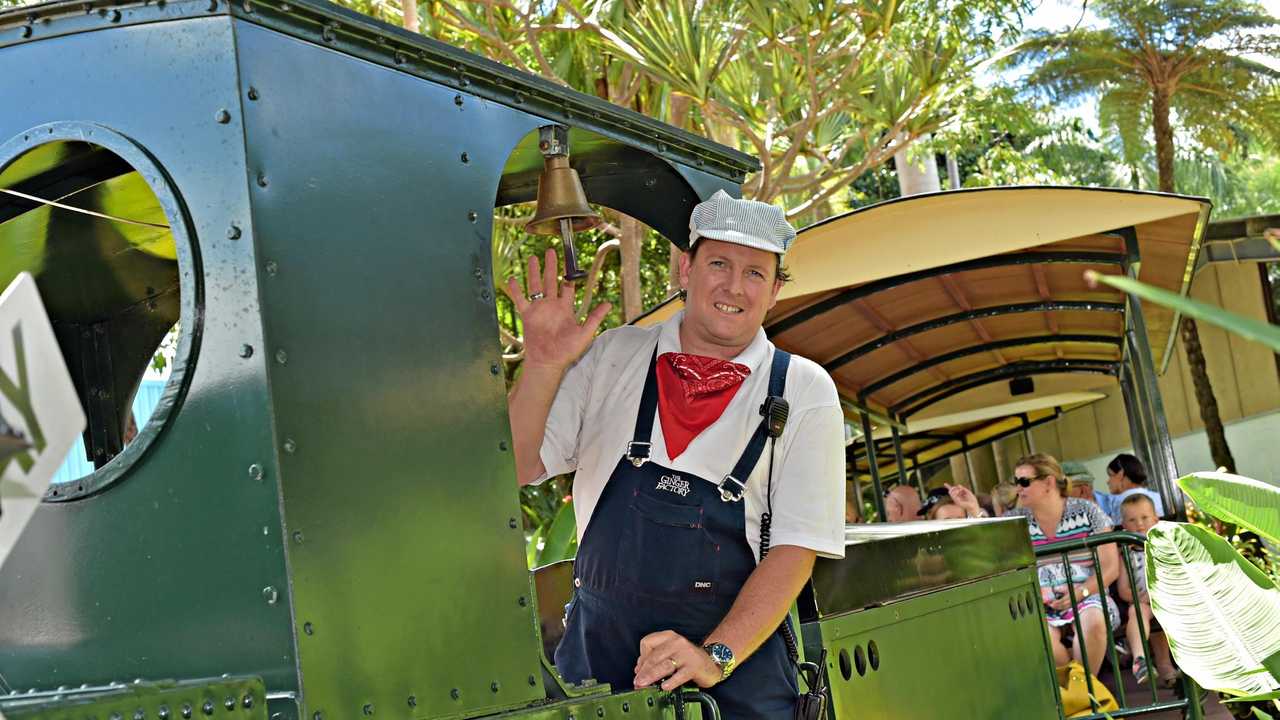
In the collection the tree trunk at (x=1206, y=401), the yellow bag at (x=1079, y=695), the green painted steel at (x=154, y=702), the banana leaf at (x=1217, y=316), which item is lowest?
the yellow bag at (x=1079, y=695)

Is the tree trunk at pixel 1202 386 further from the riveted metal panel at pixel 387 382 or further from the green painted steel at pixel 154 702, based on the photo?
the green painted steel at pixel 154 702

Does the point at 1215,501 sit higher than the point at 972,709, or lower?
higher

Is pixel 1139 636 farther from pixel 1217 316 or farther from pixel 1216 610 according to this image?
pixel 1217 316

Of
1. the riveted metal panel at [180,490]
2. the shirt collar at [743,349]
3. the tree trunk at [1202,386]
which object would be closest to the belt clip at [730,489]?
the shirt collar at [743,349]

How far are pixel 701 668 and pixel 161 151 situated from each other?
165 cm

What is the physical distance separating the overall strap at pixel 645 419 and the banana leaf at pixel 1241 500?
4.28 feet

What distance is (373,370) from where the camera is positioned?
254 centimetres

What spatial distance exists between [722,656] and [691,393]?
2.27 feet

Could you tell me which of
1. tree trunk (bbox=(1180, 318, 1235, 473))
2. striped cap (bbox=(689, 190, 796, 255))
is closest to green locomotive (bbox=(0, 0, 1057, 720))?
striped cap (bbox=(689, 190, 796, 255))

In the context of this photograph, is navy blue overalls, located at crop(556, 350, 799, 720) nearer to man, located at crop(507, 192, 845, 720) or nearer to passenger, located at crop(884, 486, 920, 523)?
man, located at crop(507, 192, 845, 720)

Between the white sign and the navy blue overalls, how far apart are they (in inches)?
92.8

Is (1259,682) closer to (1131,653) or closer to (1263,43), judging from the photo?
(1131,653)

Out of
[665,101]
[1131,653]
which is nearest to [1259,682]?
[1131,653]

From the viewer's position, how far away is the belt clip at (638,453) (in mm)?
3432
